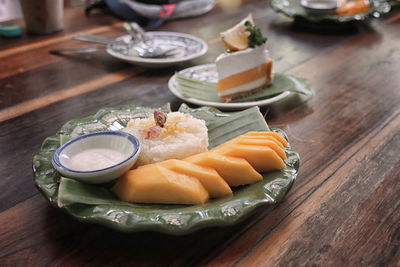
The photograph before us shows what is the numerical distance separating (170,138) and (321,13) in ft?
5.78

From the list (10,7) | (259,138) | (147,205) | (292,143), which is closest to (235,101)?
Result: (292,143)

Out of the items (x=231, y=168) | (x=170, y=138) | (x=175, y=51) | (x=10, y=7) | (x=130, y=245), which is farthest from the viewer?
(x=10, y=7)

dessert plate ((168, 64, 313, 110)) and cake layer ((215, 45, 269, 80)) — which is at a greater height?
cake layer ((215, 45, 269, 80))

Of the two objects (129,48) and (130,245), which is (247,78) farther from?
Answer: (130,245)

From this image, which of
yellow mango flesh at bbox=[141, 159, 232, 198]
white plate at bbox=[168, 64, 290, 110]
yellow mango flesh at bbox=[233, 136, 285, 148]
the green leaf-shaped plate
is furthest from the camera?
white plate at bbox=[168, 64, 290, 110]

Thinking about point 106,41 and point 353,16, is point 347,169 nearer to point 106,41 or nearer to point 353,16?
point 106,41

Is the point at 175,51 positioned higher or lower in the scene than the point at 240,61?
lower

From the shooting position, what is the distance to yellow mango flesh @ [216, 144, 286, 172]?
3.41ft

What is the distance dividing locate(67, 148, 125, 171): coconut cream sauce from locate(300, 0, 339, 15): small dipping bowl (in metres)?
1.87

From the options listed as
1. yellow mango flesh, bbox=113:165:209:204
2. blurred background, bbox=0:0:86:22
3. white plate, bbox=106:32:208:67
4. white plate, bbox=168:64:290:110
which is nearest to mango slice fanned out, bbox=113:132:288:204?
yellow mango flesh, bbox=113:165:209:204

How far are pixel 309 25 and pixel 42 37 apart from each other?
1494 mm

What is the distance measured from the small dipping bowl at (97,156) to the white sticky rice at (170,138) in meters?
0.06

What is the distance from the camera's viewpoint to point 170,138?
44.9 inches

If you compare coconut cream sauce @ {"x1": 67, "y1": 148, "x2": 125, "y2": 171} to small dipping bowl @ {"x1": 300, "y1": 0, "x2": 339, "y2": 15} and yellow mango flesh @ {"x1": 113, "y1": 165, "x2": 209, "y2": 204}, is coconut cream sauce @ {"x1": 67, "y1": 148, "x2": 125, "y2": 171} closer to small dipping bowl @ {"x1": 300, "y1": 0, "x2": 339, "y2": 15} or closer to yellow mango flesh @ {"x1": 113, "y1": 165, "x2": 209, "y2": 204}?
yellow mango flesh @ {"x1": 113, "y1": 165, "x2": 209, "y2": 204}
